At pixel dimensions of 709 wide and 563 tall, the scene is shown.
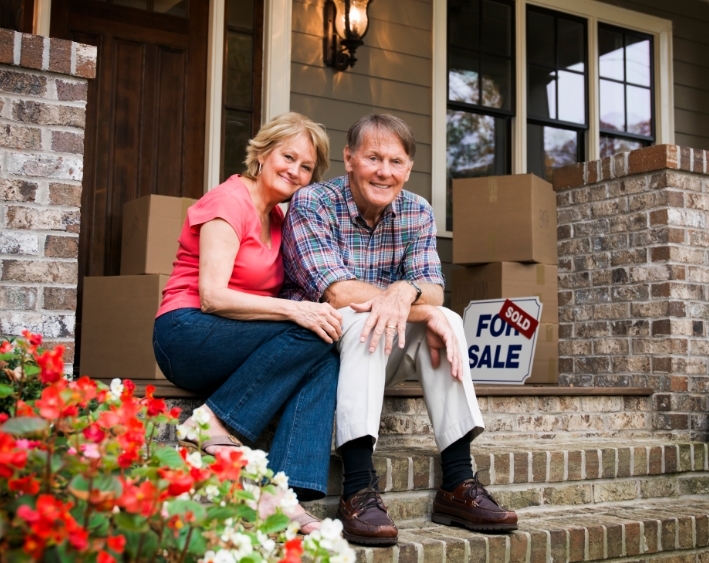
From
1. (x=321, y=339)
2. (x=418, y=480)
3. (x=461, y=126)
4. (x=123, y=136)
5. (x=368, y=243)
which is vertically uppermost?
(x=461, y=126)

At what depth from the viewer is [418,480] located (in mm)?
2570

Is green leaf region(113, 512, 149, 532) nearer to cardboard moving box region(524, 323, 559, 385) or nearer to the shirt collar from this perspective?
the shirt collar

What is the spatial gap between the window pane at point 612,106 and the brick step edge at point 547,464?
116 inches

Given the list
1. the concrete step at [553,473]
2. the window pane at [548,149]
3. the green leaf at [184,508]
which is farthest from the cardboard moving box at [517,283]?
the green leaf at [184,508]

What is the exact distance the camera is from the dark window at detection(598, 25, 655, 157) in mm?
5805

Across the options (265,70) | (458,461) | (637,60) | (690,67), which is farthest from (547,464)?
(690,67)

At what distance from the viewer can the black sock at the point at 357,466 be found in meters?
2.22

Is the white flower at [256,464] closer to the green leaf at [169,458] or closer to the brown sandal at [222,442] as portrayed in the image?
the green leaf at [169,458]

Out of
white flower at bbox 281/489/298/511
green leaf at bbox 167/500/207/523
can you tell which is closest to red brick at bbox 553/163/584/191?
white flower at bbox 281/489/298/511

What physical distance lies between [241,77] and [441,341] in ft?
8.74

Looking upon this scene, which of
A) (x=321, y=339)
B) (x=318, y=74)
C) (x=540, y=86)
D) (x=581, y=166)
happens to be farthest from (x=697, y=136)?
(x=321, y=339)

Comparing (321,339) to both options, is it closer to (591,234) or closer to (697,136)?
(591,234)

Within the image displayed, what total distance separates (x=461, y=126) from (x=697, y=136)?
1.85m

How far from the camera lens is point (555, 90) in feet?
18.4
